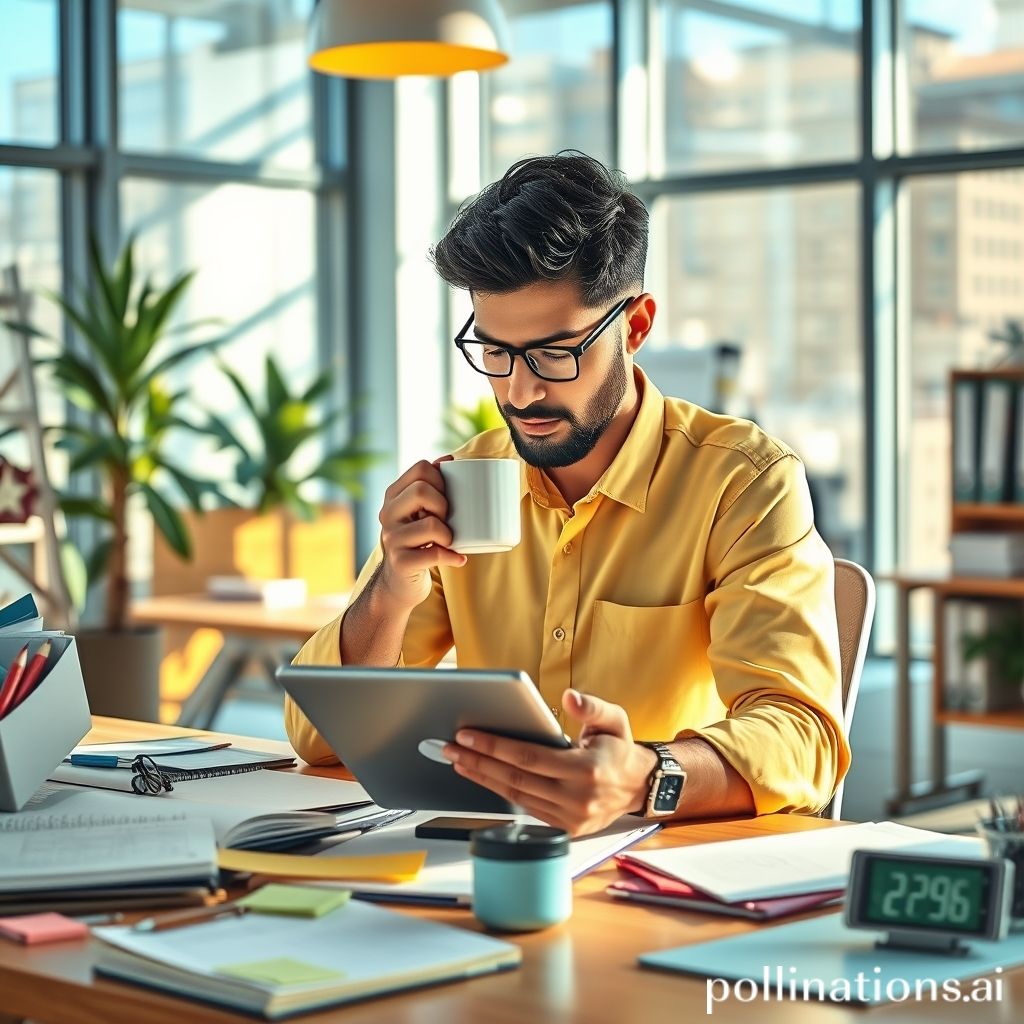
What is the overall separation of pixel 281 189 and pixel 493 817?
5.48 metres

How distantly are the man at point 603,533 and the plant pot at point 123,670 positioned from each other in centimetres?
284

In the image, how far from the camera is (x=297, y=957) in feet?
3.80

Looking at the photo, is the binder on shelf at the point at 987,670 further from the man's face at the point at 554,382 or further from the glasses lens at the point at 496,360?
the glasses lens at the point at 496,360

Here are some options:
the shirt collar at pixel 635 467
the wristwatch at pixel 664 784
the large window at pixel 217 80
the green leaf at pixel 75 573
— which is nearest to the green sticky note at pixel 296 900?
the wristwatch at pixel 664 784

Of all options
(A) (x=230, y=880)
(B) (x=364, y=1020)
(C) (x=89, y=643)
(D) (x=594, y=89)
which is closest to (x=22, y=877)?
(A) (x=230, y=880)

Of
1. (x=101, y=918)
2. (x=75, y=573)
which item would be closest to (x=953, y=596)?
(x=75, y=573)

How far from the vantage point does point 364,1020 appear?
1075 millimetres

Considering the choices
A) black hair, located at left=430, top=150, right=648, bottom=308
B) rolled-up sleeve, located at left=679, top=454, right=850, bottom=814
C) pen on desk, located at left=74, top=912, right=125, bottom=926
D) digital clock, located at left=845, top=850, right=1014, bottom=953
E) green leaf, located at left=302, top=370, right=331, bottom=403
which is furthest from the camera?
green leaf, located at left=302, top=370, right=331, bottom=403

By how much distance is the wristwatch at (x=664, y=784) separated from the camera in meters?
1.56

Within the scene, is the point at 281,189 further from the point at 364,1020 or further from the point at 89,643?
the point at 364,1020

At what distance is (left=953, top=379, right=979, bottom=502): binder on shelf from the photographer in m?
4.82

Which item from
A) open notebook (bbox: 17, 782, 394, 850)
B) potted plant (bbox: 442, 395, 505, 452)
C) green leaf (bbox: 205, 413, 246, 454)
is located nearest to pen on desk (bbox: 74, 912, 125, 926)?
open notebook (bbox: 17, 782, 394, 850)

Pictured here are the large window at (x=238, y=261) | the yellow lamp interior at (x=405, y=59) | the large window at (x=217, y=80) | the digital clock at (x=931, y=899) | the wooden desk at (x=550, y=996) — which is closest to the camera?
the wooden desk at (x=550, y=996)

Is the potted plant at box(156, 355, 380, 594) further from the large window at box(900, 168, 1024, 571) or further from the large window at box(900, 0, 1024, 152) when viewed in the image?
the large window at box(900, 0, 1024, 152)
